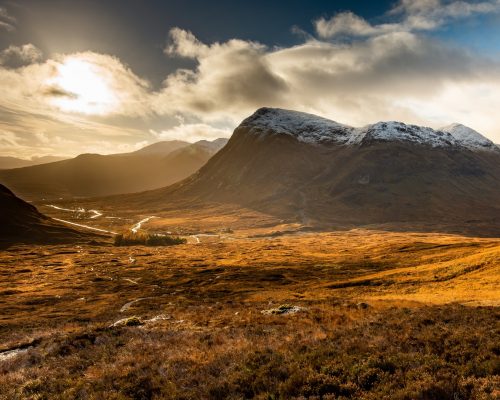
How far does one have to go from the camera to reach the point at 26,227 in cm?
17300

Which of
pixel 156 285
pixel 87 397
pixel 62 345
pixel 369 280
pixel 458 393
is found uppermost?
pixel 458 393

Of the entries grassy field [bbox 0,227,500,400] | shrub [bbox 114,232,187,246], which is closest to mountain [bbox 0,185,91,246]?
shrub [bbox 114,232,187,246]

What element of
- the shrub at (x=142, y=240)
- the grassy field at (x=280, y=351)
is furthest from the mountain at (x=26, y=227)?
the grassy field at (x=280, y=351)

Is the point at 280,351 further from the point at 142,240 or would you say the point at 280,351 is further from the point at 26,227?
the point at 26,227

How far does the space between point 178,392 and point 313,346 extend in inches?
302

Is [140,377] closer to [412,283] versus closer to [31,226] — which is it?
[412,283]

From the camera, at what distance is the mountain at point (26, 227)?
163500 mm

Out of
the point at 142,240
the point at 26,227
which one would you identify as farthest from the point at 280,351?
the point at 26,227

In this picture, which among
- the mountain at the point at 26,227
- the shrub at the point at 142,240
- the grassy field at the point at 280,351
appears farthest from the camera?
the shrub at the point at 142,240

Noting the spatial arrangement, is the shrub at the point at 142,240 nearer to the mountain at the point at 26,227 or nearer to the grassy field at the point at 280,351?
the mountain at the point at 26,227

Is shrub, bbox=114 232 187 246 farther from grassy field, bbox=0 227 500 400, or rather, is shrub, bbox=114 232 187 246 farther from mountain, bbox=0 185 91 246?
grassy field, bbox=0 227 500 400

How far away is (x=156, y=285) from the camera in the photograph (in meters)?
79.0

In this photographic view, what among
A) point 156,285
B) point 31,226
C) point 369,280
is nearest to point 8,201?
point 31,226

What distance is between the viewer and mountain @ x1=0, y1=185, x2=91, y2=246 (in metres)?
164
